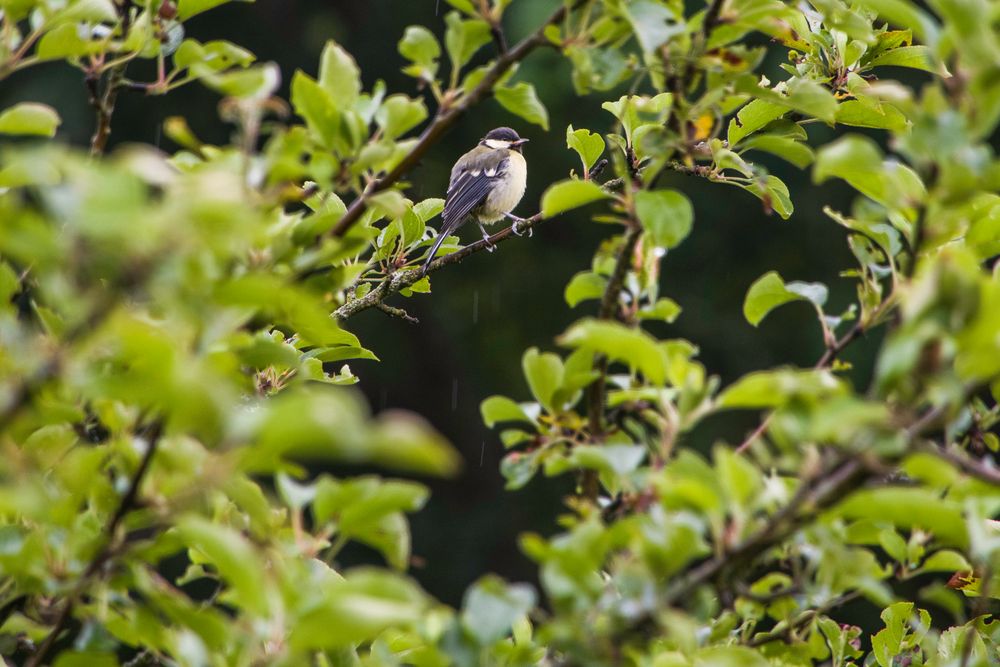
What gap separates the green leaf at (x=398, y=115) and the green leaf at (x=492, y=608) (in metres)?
0.51

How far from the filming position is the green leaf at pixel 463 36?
126 centimetres

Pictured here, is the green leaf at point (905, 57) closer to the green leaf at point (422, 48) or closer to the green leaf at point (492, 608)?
the green leaf at point (422, 48)

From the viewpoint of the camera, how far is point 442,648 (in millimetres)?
1018

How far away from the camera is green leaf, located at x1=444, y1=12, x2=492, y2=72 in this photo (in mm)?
1258

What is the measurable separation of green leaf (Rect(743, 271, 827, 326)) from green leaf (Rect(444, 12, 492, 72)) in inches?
18.1

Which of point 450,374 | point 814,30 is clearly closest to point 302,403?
point 814,30

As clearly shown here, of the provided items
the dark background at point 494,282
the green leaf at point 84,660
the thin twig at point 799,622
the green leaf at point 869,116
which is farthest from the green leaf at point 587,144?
the dark background at point 494,282

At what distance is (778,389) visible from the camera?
96 centimetres

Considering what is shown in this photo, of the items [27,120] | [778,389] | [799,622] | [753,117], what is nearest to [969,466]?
[778,389]

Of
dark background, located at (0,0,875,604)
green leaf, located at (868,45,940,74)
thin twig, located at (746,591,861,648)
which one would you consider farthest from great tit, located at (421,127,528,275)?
thin twig, located at (746,591,861,648)

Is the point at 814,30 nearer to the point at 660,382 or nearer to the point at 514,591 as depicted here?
the point at 660,382

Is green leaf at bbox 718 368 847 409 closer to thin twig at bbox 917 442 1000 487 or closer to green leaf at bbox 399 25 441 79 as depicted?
thin twig at bbox 917 442 1000 487

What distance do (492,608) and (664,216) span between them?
0.45 meters

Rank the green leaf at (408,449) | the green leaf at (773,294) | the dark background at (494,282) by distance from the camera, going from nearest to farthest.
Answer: the green leaf at (408,449) → the green leaf at (773,294) → the dark background at (494,282)
